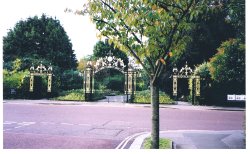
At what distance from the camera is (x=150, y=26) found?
248 inches

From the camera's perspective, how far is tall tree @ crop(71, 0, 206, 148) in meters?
6.16

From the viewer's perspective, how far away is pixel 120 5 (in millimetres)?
6504

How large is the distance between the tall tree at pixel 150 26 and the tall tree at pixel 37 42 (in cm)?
2625

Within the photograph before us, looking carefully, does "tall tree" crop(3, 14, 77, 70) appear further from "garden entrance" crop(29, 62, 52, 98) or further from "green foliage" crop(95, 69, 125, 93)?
"garden entrance" crop(29, 62, 52, 98)

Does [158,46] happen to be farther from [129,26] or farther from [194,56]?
[194,56]

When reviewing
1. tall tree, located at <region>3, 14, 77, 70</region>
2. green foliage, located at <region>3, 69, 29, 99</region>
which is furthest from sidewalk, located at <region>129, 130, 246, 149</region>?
tall tree, located at <region>3, 14, 77, 70</region>

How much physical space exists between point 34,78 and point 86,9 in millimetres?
17907

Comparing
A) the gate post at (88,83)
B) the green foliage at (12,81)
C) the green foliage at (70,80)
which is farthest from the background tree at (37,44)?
the gate post at (88,83)

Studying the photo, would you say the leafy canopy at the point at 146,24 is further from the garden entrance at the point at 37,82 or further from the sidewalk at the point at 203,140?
the garden entrance at the point at 37,82

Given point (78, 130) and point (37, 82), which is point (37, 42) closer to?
point (37, 82)

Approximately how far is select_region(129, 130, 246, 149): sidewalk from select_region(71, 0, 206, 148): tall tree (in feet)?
4.44

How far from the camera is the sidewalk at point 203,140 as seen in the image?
7.63m

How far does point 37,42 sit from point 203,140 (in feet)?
100
